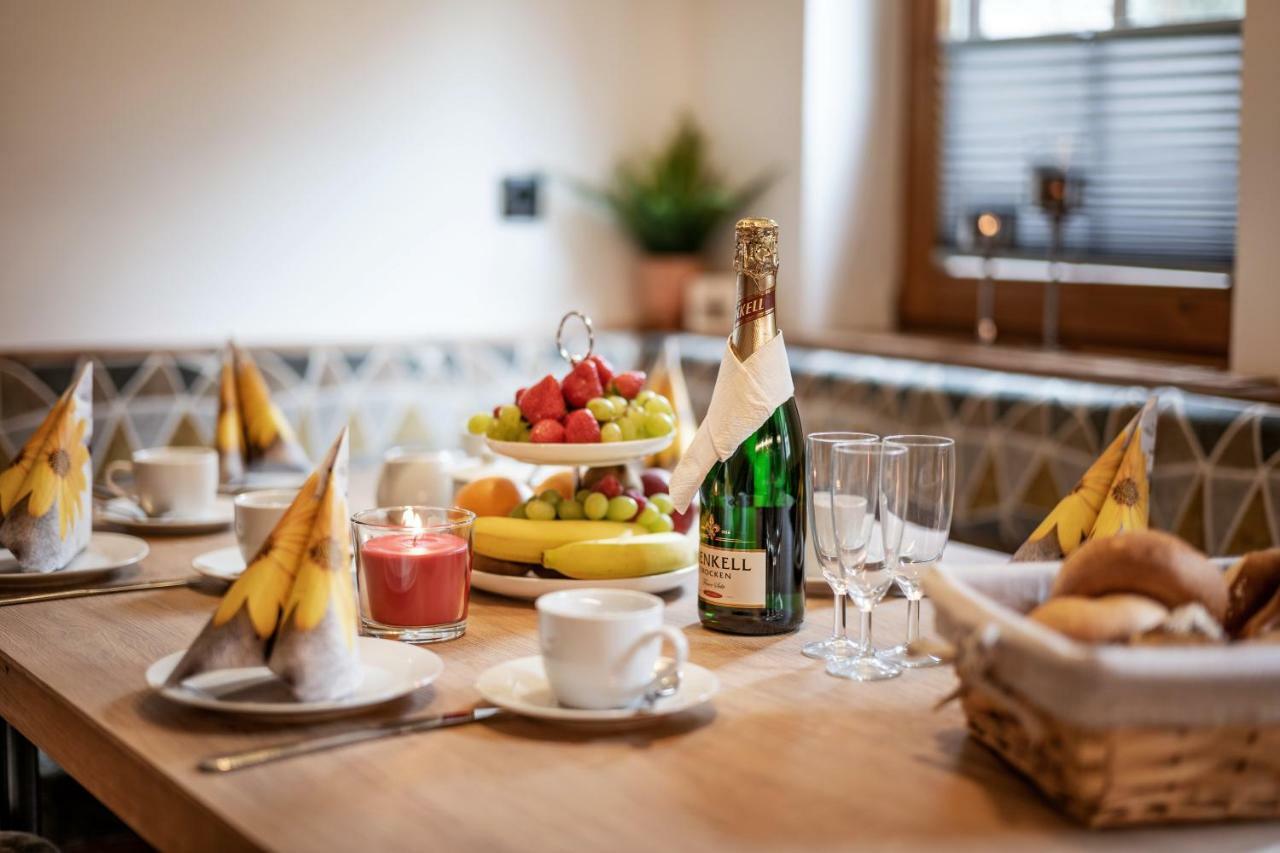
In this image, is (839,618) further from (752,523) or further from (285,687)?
(285,687)

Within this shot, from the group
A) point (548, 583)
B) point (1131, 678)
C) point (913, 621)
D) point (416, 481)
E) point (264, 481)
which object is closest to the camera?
point (1131, 678)

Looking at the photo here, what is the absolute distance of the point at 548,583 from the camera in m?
1.37

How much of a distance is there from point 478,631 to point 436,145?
6.88 ft

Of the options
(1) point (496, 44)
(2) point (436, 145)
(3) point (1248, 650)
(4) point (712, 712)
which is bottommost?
(4) point (712, 712)

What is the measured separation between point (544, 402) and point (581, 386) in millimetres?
44

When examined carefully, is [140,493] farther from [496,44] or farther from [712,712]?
[496,44]

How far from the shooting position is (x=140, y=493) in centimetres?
176

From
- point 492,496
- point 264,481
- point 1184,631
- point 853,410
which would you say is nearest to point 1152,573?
point 1184,631

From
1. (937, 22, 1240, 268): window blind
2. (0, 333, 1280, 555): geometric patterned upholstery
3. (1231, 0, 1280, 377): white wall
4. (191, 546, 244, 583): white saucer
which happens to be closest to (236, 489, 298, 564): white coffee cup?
(191, 546, 244, 583): white saucer

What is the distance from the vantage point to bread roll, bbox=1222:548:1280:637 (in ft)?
3.28

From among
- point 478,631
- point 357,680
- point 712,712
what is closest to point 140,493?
point 478,631

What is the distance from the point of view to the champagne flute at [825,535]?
44.2 inches

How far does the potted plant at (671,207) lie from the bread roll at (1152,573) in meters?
2.53

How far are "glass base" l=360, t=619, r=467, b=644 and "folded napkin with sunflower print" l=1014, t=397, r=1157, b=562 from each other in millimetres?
534
